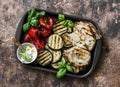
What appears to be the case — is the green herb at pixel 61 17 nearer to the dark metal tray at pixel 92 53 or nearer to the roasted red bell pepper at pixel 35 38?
the dark metal tray at pixel 92 53

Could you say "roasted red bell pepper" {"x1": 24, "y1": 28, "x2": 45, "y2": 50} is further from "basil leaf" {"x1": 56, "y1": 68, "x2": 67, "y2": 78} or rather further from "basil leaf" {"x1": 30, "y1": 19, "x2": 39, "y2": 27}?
"basil leaf" {"x1": 56, "y1": 68, "x2": 67, "y2": 78}

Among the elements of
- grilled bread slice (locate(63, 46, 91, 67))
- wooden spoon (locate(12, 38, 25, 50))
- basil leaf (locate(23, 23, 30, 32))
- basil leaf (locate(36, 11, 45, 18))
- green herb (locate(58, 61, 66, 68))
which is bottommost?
green herb (locate(58, 61, 66, 68))

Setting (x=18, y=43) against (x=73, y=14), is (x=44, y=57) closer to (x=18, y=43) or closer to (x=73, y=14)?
(x=18, y=43)

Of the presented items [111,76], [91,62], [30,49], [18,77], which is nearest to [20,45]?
[30,49]

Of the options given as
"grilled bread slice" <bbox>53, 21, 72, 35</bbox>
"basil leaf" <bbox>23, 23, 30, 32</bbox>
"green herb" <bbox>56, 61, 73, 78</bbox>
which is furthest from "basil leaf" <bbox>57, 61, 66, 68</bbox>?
"basil leaf" <bbox>23, 23, 30, 32</bbox>

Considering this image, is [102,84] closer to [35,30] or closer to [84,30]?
[84,30]

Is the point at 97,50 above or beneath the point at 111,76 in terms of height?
above

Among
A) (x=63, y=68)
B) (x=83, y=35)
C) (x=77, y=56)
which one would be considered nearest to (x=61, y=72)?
(x=63, y=68)
